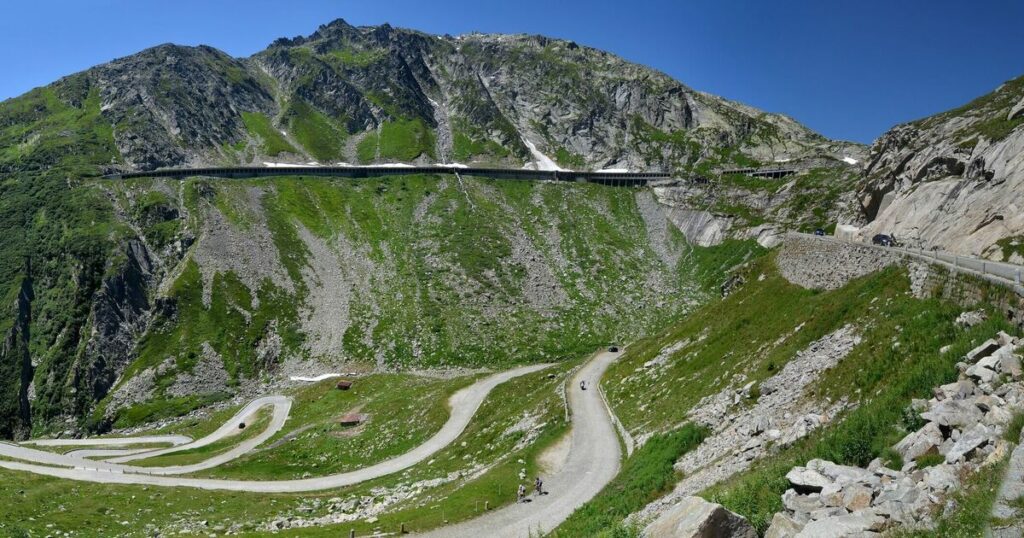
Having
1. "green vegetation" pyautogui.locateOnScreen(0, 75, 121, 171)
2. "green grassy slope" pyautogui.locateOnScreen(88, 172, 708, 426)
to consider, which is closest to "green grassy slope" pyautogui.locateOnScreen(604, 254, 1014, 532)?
"green grassy slope" pyautogui.locateOnScreen(88, 172, 708, 426)

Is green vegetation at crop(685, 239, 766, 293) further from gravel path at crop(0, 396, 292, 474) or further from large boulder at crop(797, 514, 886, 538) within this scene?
large boulder at crop(797, 514, 886, 538)

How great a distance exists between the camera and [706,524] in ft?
39.2

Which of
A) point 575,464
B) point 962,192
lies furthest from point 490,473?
point 962,192

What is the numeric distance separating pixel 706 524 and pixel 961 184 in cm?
5041

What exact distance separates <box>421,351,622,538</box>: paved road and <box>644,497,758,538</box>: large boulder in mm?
12444

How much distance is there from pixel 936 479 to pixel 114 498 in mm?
51966

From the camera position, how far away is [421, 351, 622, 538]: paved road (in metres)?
28.7

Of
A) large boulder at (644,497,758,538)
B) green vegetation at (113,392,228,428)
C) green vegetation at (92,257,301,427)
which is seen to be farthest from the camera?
green vegetation at (92,257,301,427)

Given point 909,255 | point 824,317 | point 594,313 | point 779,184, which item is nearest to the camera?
point 909,255

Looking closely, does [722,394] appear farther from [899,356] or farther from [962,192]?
[962,192]

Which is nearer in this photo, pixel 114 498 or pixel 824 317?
pixel 824 317

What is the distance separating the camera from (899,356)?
69.6 feet

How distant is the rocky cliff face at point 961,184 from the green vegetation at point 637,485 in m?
21.8

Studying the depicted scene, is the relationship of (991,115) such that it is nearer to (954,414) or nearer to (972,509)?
(954,414)
